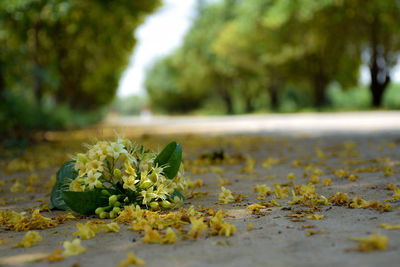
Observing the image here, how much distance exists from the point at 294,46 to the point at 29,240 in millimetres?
28779

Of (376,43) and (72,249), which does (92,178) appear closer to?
(72,249)

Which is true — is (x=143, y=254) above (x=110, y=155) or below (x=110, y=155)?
below

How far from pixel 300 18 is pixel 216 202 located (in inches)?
930

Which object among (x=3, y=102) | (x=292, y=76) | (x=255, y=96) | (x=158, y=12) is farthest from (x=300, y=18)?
(x=255, y=96)

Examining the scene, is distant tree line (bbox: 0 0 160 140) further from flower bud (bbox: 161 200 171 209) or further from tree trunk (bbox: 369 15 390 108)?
tree trunk (bbox: 369 15 390 108)

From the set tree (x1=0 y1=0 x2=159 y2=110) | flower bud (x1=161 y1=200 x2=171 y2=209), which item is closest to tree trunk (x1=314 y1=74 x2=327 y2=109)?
tree (x1=0 y1=0 x2=159 y2=110)

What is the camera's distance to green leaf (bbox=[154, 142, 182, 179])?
330 cm

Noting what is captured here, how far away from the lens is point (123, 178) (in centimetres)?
308

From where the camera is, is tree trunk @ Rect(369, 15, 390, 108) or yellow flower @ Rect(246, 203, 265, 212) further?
tree trunk @ Rect(369, 15, 390, 108)

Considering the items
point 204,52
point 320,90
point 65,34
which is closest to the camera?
point 65,34

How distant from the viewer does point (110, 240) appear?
102 inches

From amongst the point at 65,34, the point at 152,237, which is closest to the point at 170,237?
the point at 152,237

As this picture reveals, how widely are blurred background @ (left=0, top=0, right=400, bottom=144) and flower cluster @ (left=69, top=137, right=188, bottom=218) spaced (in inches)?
317

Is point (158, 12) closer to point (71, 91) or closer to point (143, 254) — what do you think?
point (71, 91)
